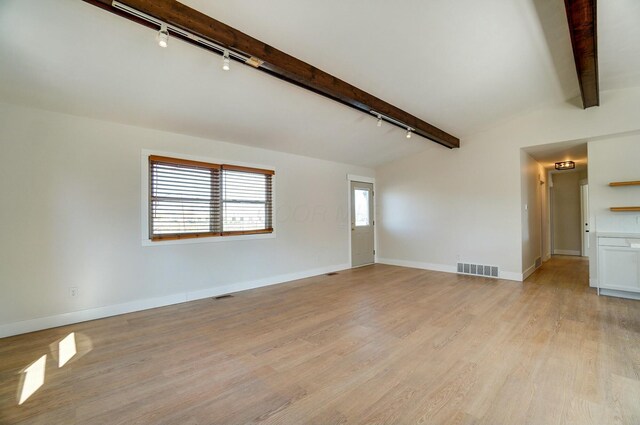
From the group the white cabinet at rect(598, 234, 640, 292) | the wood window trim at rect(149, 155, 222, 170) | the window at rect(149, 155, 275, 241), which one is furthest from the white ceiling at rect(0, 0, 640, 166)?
the white cabinet at rect(598, 234, 640, 292)

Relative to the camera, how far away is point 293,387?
2.09 metres

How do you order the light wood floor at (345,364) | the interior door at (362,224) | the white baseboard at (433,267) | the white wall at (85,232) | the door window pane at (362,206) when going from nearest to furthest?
1. the light wood floor at (345,364)
2. the white wall at (85,232)
3. the white baseboard at (433,267)
4. the interior door at (362,224)
5. the door window pane at (362,206)

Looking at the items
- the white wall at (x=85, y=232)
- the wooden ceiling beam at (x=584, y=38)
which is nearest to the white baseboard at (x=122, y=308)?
the white wall at (x=85, y=232)

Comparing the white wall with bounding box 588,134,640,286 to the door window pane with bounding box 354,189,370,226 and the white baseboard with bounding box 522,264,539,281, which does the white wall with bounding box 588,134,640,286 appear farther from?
the door window pane with bounding box 354,189,370,226

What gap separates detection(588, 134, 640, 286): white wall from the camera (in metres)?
4.36

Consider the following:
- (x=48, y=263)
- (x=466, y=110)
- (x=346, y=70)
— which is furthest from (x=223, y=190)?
(x=466, y=110)

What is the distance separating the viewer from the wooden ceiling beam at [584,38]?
2.32m

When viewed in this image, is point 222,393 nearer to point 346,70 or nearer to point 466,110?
point 346,70

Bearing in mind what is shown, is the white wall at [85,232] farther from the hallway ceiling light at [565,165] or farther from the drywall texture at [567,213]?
the drywall texture at [567,213]

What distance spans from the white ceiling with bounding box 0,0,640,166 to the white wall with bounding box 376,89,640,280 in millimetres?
488

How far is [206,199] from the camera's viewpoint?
4.45 m

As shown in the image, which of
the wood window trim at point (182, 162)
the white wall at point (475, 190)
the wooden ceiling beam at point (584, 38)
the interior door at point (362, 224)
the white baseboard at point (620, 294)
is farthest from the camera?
the interior door at point (362, 224)

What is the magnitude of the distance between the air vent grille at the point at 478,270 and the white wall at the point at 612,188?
56.6 inches

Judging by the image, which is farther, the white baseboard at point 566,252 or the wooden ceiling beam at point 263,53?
the white baseboard at point 566,252
